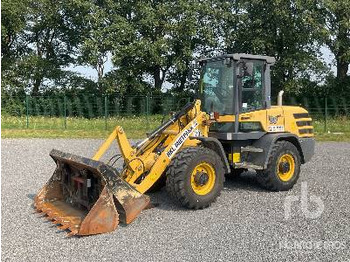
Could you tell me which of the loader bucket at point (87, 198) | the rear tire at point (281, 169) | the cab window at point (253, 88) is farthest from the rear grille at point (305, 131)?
the loader bucket at point (87, 198)

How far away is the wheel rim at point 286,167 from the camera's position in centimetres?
801

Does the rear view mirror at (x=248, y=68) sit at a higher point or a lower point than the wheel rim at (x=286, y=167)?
higher

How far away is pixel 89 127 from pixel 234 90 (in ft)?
52.9

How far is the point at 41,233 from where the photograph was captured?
5805mm

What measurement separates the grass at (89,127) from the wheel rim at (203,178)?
12791mm

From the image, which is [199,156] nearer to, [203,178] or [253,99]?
[203,178]

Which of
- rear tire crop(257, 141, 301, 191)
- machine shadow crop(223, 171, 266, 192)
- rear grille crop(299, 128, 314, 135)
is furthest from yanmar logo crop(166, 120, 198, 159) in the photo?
rear grille crop(299, 128, 314, 135)

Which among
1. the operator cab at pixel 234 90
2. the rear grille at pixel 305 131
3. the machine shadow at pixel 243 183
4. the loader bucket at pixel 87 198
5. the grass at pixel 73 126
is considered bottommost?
the machine shadow at pixel 243 183

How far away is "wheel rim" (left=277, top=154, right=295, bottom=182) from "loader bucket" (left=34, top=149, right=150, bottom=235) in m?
3.02

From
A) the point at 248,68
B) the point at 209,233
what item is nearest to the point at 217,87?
the point at 248,68

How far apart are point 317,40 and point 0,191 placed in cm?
2228

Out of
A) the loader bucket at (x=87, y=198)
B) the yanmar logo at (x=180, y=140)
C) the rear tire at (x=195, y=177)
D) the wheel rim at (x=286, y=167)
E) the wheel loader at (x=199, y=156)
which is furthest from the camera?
the wheel rim at (x=286, y=167)

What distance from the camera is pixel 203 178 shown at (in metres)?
6.72

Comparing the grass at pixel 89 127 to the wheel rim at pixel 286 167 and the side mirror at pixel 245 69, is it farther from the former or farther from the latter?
the side mirror at pixel 245 69
